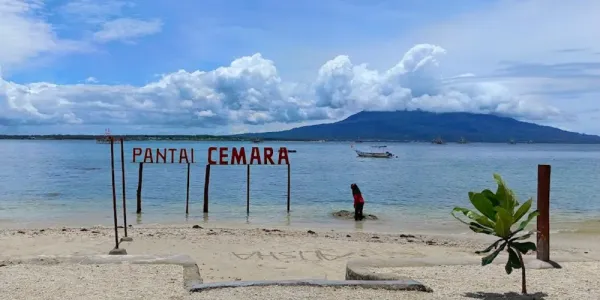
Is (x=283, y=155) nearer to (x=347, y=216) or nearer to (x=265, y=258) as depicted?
(x=347, y=216)

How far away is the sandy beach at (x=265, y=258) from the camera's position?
6859mm

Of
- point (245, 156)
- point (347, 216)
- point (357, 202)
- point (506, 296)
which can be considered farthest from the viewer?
point (245, 156)

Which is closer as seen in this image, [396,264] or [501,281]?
[501,281]

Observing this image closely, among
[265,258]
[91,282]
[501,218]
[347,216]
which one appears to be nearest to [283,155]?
[347,216]

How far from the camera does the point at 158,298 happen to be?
6609 millimetres

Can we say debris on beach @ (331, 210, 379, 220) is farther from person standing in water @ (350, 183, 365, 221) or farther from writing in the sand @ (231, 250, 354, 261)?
writing in the sand @ (231, 250, 354, 261)

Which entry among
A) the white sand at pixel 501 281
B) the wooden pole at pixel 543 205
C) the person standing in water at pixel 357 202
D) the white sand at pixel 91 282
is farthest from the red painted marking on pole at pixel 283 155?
the white sand at pixel 501 281

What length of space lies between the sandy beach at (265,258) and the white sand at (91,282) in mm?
13

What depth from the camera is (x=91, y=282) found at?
734 centimetres

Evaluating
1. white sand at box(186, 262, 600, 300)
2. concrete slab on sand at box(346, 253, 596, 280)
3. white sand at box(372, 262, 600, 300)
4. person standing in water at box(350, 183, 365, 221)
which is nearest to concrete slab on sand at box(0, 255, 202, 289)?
white sand at box(186, 262, 600, 300)

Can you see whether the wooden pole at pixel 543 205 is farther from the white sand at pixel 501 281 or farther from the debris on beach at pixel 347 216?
the debris on beach at pixel 347 216

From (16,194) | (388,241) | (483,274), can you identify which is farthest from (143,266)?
(16,194)

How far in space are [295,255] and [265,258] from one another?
2.12ft

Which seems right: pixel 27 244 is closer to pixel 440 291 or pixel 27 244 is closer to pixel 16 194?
pixel 440 291
